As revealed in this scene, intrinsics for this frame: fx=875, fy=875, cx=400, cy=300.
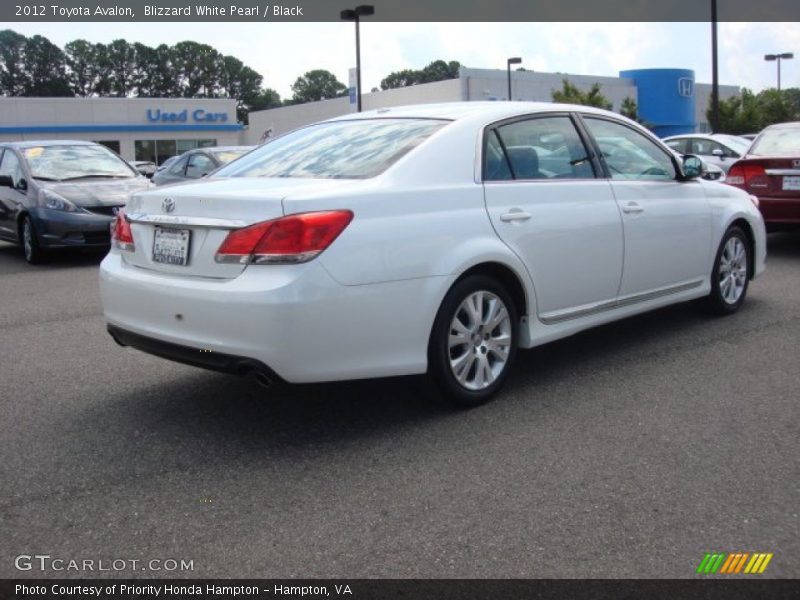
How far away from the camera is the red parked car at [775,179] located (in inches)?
389

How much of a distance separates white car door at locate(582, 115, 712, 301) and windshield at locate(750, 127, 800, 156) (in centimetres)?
474

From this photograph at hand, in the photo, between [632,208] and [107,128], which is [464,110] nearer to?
[632,208]

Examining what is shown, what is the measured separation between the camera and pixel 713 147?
1620 cm

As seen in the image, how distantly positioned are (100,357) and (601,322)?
3282 mm

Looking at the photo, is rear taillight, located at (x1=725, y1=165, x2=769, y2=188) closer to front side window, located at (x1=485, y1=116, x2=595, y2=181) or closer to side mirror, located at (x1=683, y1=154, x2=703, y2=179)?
side mirror, located at (x1=683, y1=154, x2=703, y2=179)

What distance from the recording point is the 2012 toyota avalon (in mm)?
10680

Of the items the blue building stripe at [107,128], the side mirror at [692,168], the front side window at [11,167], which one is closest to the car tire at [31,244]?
the front side window at [11,167]

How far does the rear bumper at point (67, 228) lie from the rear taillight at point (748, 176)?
7681mm

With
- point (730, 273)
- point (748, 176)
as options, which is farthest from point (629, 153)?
point (748, 176)

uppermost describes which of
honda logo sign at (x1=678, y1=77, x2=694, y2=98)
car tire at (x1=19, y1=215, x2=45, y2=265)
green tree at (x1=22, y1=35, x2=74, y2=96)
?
green tree at (x1=22, y1=35, x2=74, y2=96)

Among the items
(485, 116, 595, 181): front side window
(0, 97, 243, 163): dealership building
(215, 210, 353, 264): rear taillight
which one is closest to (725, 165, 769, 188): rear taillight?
(485, 116, 595, 181): front side window
